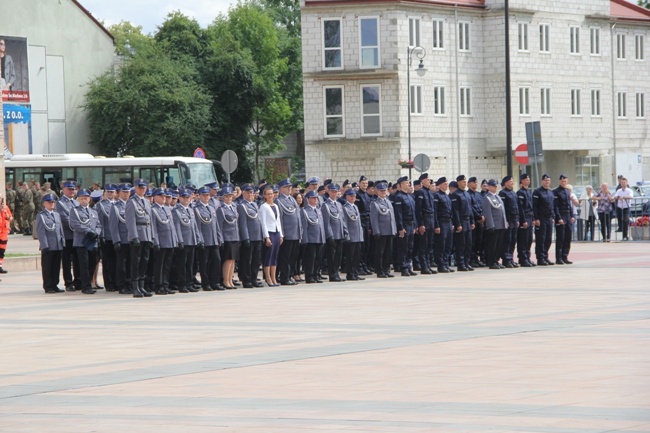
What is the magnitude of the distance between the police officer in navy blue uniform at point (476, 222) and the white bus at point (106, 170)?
17360 millimetres

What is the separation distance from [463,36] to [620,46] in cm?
1084

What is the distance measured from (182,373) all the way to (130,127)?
176 ft

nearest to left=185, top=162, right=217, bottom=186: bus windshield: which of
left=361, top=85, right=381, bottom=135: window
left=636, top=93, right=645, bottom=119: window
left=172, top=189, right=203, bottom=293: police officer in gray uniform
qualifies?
left=361, top=85, right=381, bottom=135: window

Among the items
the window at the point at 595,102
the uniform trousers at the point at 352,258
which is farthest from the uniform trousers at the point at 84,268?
the window at the point at 595,102

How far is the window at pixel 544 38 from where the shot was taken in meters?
65.2

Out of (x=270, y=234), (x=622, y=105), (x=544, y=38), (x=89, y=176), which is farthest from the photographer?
(x=622, y=105)

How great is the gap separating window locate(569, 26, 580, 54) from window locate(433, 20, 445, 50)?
7923mm

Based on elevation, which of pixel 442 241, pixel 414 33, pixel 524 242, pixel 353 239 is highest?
pixel 414 33

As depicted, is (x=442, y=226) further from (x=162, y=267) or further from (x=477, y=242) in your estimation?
(x=162, y=267)

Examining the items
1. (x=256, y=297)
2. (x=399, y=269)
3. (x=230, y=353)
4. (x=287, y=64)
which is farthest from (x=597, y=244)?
(x=287, y=64)

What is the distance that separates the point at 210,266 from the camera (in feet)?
77.5

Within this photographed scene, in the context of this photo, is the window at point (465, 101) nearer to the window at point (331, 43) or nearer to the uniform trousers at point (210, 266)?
the window at point (331, 43)

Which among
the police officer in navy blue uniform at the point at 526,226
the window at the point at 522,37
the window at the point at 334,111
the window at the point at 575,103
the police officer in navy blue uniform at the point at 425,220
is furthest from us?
the window at the point at 575,103

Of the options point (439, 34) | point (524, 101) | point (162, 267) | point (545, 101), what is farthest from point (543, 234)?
point (545, 101)
